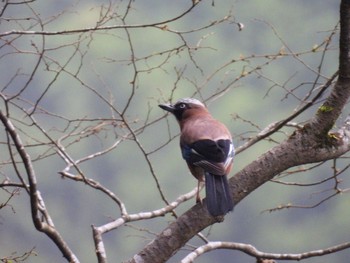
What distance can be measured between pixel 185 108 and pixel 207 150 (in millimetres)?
581

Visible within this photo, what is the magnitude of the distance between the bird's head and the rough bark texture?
0.96 m

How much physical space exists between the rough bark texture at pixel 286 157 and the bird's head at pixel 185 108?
3.14ft

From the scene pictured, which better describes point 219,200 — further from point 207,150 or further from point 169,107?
point 169,107

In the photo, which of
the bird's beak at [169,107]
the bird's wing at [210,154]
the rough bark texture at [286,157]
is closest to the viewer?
the rough bark texture at [286,157]

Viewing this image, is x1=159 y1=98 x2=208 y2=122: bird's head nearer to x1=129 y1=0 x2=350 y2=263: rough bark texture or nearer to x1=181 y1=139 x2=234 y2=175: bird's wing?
x1=181 y1=139 x2=234 y2=175: bird's wing

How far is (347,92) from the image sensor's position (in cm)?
234

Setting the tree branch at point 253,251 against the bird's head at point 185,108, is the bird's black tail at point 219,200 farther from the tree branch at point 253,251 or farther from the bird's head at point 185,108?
the bird's head at point 185,108

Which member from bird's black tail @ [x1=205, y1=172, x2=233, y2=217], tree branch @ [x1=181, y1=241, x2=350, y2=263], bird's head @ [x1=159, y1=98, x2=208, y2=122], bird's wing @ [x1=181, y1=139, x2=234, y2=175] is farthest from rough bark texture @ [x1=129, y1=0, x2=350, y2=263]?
bird's head @ [x1=159, y1=98, x2=208, y2=122]

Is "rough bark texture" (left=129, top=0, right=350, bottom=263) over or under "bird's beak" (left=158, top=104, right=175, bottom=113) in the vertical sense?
under

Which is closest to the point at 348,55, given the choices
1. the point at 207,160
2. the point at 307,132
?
the point at 307,132

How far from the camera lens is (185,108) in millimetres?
3248

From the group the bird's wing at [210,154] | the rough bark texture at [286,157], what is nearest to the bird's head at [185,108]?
the bird's wing at [210,154]

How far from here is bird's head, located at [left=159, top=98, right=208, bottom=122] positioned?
3.23m

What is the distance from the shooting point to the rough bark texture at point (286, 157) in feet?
7.09
